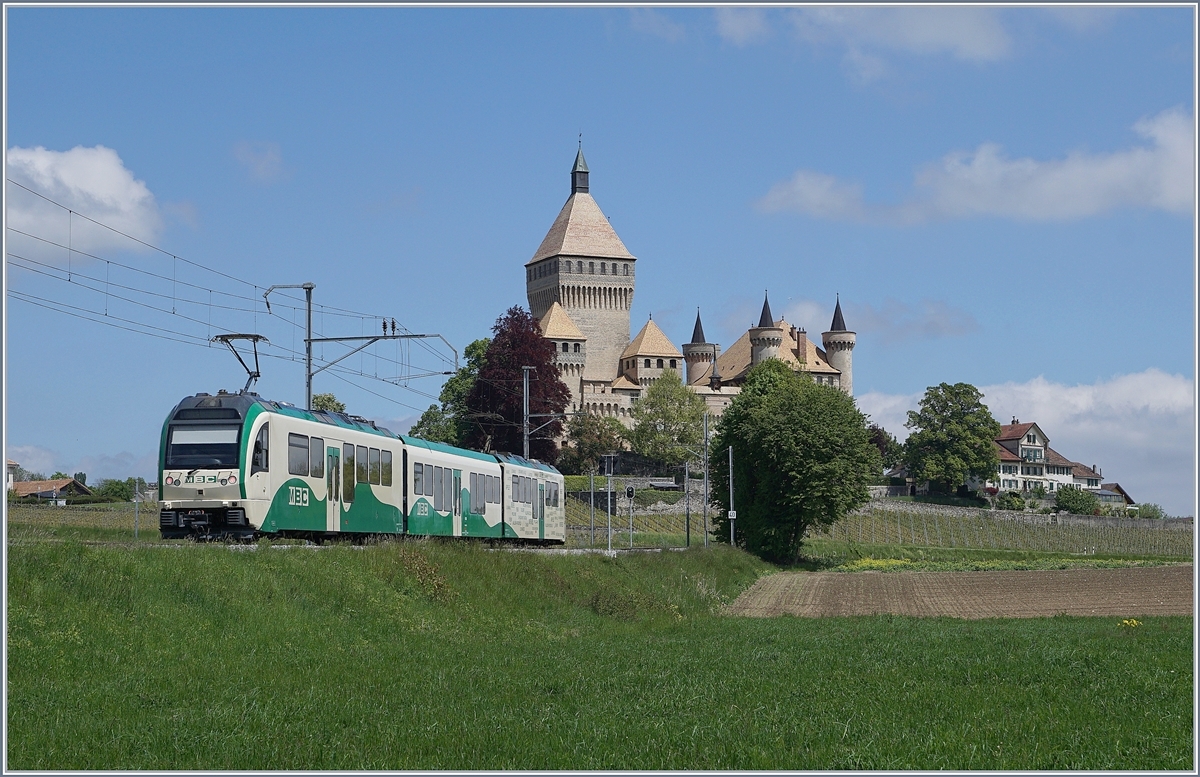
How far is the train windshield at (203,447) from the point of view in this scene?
81.9 feet

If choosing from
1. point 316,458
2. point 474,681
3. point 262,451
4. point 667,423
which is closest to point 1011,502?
point 667,423

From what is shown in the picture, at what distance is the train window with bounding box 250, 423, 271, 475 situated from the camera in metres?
25.2

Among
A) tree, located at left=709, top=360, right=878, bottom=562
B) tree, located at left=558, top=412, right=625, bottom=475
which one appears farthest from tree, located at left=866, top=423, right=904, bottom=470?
tree, located at left=709, top=360, right=878, bottom=562

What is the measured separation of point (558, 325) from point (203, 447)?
116323mm

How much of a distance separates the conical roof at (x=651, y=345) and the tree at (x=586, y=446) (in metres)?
31.0

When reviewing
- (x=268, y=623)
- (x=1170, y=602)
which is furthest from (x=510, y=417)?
(x=268, y=623)

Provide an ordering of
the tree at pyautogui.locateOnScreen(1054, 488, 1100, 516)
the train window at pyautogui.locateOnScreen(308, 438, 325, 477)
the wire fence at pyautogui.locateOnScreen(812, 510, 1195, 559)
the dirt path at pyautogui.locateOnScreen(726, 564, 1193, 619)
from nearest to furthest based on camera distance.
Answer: the train window at pyautogui.locateOnScreen(308, 438, 325, 477)
the dirt path at pyautogui.locateOnScreen(726, 564, 1193, 619)
the wire fence at pyautogui.locateOnScreen(812, 510, 1195, 559)
the tree at pyautogui.locateOnScreen(1054, 488, 1100, 516)

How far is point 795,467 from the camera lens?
66.9 meters

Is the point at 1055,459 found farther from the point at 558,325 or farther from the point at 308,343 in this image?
the point at 308,343

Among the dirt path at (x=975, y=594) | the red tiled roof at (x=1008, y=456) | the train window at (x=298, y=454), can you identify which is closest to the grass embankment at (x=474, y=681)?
the train window at (x=298, y=454)

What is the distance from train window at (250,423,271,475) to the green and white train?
0.06 feet

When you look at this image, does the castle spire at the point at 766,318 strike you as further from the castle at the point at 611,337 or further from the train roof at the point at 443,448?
the train roof at the point at 443,448

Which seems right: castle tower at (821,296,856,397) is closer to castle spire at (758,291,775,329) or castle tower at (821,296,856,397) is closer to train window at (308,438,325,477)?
castle spire at (758,291,775,329)

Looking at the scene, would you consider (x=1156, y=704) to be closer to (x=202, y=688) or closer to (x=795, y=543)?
(x=202, y=688)
